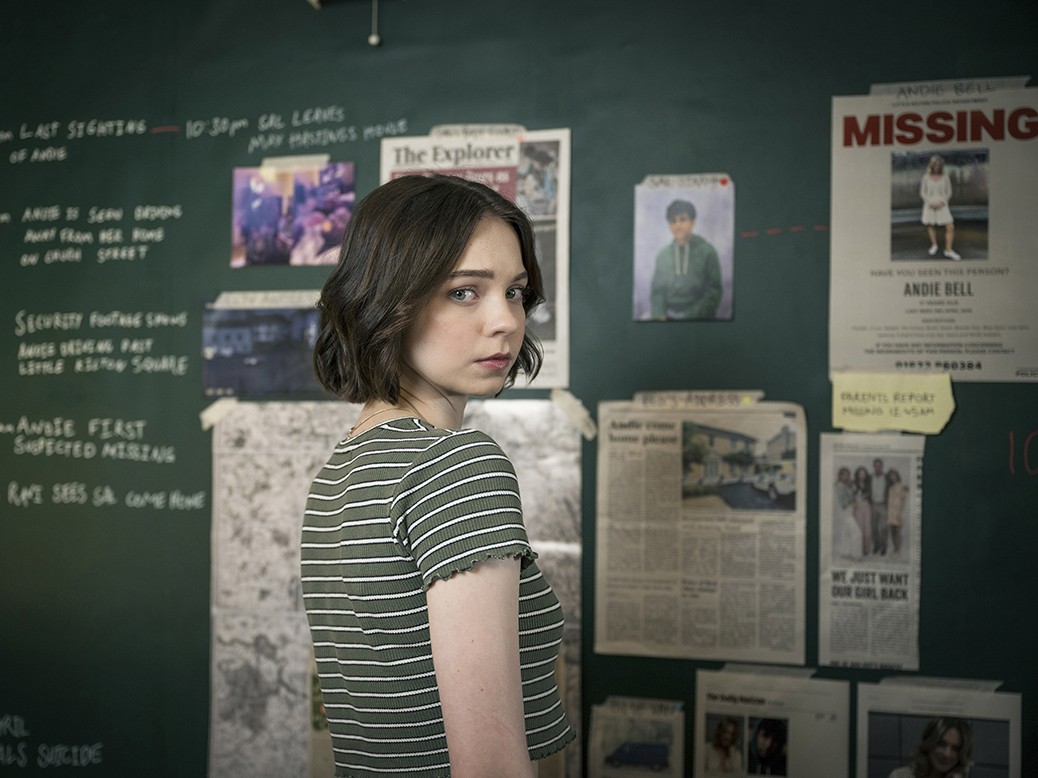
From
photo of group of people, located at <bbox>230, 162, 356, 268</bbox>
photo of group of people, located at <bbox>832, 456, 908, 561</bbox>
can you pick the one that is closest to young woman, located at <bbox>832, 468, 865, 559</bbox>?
photo of group of people, located at <bbox>832, 456, 908, 561</bbox>

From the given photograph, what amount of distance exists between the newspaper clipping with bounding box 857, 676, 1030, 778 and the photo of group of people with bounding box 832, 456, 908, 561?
22 centimetres

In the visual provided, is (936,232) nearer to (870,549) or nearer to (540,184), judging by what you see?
(870,549)

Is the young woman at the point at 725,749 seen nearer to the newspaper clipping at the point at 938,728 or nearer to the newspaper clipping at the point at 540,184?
the newspaper clipping at the point at 938,728

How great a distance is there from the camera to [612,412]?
173 centimetres

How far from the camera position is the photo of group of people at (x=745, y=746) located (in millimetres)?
1659

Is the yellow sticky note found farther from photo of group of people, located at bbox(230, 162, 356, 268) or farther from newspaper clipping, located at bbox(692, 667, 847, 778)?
photo of group of people, located at bbox(230, 162, 356, 268)

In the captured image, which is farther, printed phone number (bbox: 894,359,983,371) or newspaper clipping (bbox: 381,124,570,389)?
newspaper clipping (bbox: 381,124,570,389)

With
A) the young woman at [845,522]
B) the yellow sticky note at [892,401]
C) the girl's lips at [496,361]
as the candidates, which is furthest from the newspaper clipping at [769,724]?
the girl's lips at [496,361]

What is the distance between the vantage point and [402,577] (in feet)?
2.63

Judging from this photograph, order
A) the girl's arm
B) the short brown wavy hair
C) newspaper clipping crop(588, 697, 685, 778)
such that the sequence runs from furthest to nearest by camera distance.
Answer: newspaper clipping crop(588, 697, 685, 778), the short brown wavy hair, the girl's arm

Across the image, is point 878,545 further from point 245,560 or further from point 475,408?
point 245,560

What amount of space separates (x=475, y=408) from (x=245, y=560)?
551 millimetres

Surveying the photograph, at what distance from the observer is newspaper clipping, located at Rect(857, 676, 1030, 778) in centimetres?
159

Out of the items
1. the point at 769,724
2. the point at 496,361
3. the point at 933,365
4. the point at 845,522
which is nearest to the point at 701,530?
the point at 845,522
